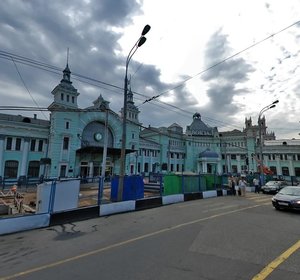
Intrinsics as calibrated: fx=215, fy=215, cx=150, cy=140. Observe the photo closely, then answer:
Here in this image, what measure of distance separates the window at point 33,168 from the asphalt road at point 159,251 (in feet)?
107

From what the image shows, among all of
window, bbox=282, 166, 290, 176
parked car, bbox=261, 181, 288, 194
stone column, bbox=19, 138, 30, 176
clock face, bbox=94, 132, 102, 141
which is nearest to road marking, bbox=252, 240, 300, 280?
parked car, bbox=261, 181, 288, 194

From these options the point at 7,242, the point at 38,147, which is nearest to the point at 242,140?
the point at 38,147

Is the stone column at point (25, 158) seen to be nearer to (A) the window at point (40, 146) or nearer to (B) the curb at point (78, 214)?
(A) the window at point (40, 146)

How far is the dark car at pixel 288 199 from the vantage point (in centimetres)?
1115

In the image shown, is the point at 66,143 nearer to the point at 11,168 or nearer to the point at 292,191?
the point at 11,168

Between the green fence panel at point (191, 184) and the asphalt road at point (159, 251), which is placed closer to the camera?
the asphalt road at point (159, 251)

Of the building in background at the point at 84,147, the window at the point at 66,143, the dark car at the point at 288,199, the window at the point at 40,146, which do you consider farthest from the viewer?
the window at the point at 66,143

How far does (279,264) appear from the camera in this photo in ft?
15.6

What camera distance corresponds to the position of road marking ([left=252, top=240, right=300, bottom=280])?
4.18 m

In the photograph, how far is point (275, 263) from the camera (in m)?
4.79

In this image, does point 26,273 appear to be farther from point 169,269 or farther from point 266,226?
point 266,226

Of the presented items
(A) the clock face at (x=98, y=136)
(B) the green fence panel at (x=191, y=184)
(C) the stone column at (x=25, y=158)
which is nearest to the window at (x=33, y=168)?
(C) the stone column at (x=25, y=158)

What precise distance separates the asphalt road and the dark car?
2.48m

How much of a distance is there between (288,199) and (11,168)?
38222 millimetres
